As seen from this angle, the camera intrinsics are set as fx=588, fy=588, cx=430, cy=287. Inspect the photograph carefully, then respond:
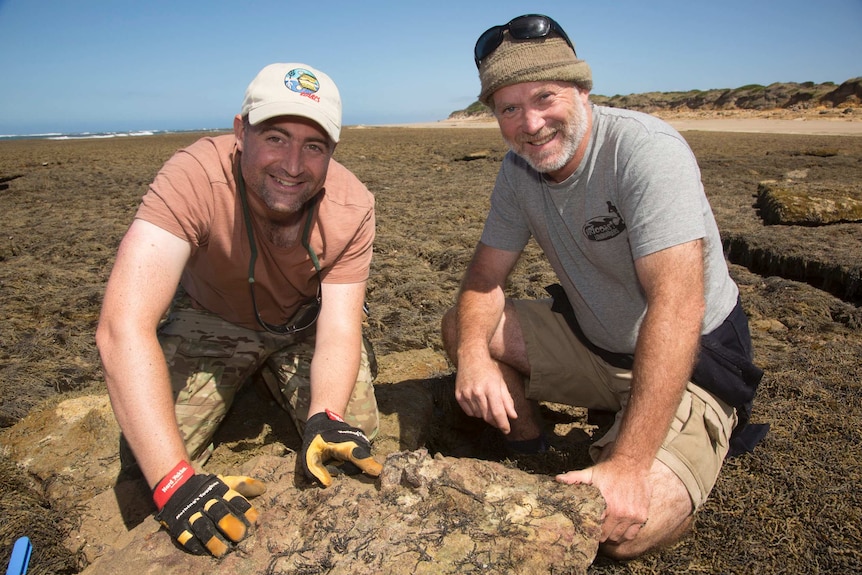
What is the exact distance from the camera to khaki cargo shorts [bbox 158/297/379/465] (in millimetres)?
2701

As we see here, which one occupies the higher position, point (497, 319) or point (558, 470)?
point (497, 319)

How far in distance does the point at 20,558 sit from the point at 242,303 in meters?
1.28

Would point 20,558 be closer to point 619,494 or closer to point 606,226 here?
point 619,494

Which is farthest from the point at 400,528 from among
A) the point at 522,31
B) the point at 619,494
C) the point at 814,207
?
the point at 814,207

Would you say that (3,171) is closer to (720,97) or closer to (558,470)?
(558,470)

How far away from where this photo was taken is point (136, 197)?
9445 mm

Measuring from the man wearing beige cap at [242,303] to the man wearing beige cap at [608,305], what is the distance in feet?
1.96

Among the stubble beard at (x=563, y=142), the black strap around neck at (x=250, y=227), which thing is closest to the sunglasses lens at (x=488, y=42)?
the stubble beard at (x=563, y=142)

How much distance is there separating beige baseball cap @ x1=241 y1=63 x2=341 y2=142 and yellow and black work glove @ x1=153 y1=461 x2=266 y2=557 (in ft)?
4.33

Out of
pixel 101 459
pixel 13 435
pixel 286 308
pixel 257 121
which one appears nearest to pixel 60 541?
pixel 101 459

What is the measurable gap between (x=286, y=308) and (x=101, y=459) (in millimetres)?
1060

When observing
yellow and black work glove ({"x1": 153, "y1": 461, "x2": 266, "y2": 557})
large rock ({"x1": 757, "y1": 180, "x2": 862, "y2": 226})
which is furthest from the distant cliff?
yellow and black work glove ({"x1": 153, "y1": 461, "x2": 266, "y2": 557})

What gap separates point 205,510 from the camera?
1686 millimetres

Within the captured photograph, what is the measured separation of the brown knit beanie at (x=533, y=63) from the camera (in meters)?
2.19
